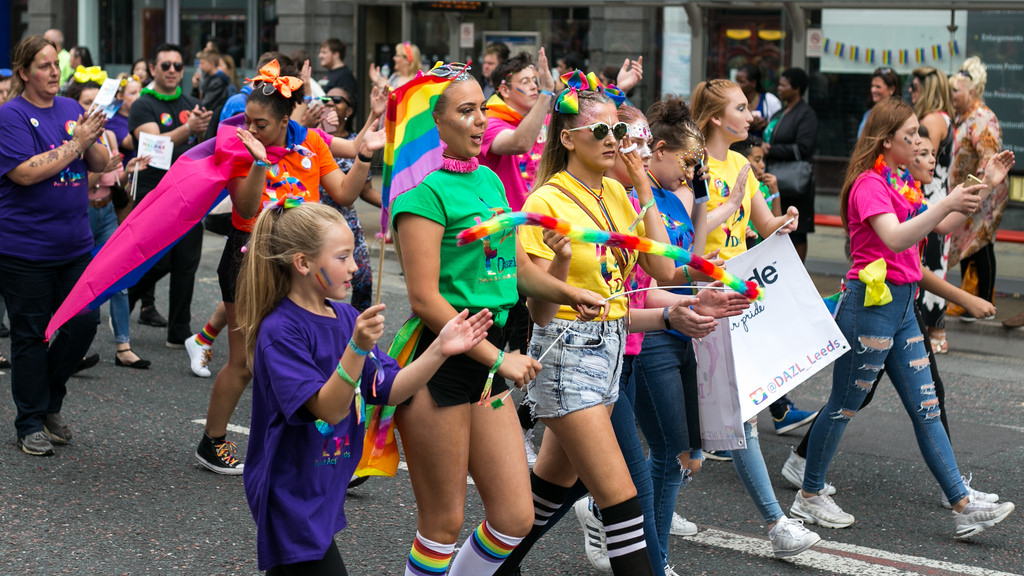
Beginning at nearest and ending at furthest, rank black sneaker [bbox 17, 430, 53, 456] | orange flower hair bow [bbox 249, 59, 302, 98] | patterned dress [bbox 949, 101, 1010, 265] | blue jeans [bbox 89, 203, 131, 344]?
orange flower hair bow [bbox 249, 59, 302, 98] → black sneaker [bbox 17, 430, 53, 456] → blue jeans [bbox 89, 203, 131, 344] → patterned dress [bbox 949, 101, 1010, 265]

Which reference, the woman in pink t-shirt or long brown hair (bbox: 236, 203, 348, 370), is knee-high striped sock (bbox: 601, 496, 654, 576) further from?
the woman in pink t-shirt

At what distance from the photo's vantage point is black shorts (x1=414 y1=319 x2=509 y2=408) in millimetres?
3600

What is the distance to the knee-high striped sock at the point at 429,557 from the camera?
365 centimetres

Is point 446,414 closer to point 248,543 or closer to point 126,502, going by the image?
point 248,543

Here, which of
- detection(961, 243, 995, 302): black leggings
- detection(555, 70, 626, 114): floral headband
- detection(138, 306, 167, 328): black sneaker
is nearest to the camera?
detection(555, 70, 626, 114): floral headband

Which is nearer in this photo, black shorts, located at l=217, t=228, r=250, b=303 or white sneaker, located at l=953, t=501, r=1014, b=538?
white sneaker, located at l=953, t=501, r=1014, b=538

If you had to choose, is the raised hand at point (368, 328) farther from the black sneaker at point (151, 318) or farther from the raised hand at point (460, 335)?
the black sneaker at point (151, 318)

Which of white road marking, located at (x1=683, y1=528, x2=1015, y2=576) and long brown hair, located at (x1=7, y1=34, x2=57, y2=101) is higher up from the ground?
long brown hair, located at (x1=7, y1=34, x2=57, y2=101)

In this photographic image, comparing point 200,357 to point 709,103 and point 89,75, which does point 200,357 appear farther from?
point 709,103

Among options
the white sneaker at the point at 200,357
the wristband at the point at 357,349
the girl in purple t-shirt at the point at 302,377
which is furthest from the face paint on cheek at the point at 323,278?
the white sneaker at the point at 200,357

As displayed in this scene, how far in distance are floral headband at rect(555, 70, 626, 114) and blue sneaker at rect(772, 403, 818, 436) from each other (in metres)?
2.97

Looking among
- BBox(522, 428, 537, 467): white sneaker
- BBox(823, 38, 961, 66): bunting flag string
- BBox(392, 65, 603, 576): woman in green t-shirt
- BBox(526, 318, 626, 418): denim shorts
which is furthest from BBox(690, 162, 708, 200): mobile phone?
BBox(823, 38, 961, 66): bunting flag string

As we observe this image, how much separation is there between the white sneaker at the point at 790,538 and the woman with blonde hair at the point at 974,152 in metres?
5.64

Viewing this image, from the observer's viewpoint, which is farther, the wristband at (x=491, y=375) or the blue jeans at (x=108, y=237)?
the blue jeans at (x=108, y=237)
